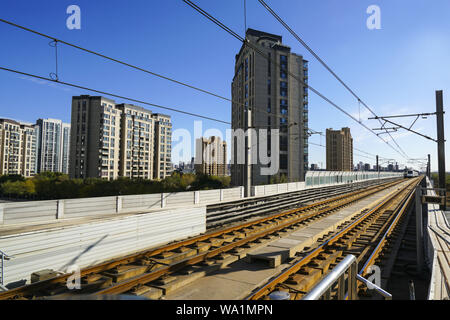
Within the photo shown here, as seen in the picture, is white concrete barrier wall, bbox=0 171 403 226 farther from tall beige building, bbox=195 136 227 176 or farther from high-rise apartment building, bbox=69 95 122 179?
tall beige building, bbox=195 136 227 176

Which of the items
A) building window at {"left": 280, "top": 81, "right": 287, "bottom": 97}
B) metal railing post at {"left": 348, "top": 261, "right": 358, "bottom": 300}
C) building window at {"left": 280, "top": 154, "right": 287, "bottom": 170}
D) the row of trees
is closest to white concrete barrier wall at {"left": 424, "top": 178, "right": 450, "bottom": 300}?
metal railing post at {"left": 348, "top": 261, "right": 358, "bottom": 300}

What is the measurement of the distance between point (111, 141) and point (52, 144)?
75.1 meters

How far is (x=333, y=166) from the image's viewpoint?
440ft

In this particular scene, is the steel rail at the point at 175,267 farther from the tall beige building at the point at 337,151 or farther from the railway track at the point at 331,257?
the tall beige building at the point at 337,151

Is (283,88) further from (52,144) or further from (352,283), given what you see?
(52,144)

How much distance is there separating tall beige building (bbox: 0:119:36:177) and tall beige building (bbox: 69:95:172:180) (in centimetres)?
3361

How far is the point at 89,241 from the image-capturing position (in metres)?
8.61

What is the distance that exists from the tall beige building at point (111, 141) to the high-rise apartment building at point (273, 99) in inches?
2205

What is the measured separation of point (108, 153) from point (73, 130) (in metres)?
16.9

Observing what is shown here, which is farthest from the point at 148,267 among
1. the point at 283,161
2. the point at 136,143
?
the point at 136,143

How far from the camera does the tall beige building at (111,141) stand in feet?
321
